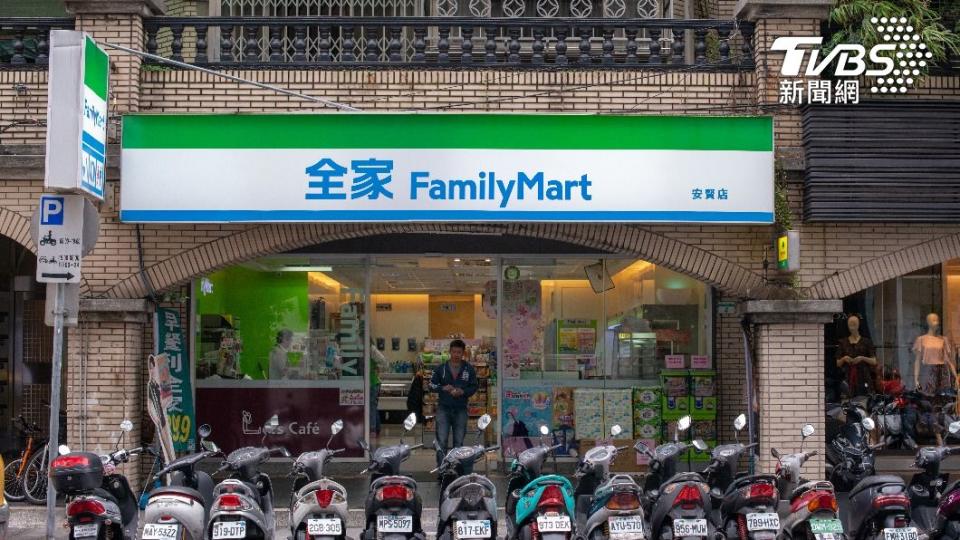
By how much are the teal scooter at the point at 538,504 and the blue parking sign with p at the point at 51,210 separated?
4660 mm

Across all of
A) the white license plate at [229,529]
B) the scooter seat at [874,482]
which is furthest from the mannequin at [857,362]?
the white license plate at [229,529]

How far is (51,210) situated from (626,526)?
5777mm

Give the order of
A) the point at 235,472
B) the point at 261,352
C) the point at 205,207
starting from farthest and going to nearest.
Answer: the point at 261,352 → the point at 205,207 → the point at 235,472

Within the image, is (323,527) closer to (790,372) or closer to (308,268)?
(790,372)

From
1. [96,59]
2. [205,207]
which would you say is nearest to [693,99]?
[205,207]

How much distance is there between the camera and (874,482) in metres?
10.1

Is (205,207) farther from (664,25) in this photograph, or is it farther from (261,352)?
(664,25)

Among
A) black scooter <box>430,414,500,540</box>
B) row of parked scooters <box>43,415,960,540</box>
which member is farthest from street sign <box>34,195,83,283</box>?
black scooter <box>430,414,500,540</box>

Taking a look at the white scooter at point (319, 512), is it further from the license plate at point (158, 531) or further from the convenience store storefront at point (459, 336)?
the convenience store storefront at point (459, 336)

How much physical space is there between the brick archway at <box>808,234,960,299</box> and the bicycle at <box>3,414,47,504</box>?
8.99 meters

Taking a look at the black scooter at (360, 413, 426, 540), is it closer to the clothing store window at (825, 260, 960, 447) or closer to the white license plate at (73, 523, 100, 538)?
the white license plate at (73, 523, 100, 538)

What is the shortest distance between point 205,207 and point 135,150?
37.7 inches

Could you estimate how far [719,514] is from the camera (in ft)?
35.4

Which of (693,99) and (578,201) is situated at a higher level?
(693,99)
